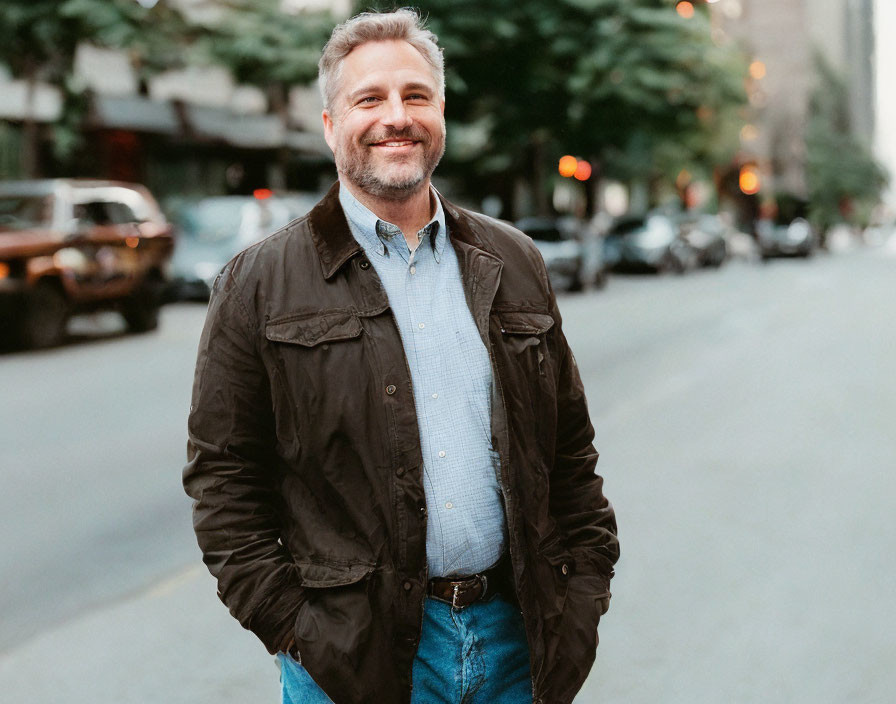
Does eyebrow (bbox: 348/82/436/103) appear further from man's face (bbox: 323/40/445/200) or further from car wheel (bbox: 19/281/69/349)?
car wheel (bbox: 19/281/69/349)

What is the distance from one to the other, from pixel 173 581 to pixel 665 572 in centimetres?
221

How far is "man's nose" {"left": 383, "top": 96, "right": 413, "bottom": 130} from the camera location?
2.18 metres

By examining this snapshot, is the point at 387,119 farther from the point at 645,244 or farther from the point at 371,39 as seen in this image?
the point at 645,244

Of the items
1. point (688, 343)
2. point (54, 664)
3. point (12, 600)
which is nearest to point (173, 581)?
point (12, 600)

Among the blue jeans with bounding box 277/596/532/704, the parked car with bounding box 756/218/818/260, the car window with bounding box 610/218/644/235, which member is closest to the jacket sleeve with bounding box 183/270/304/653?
the blue jeans with bounding box 277/596/532/704

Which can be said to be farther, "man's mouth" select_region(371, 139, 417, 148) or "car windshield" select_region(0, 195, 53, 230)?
"car windshield" select_region(0, 195, 53, 230)

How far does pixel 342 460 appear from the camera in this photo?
208cm

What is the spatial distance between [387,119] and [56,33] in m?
19.4

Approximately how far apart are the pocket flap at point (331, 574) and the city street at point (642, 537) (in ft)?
6.61

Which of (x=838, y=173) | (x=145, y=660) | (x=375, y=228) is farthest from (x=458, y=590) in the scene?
(x=838, y=173)

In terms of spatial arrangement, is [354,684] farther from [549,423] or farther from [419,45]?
[419,45]

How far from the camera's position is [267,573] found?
2129 mm

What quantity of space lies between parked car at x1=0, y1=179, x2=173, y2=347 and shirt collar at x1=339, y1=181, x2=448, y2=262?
12.0m

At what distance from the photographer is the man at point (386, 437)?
2076 millimetres
